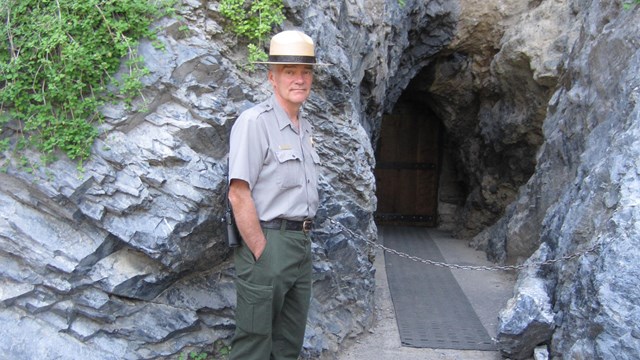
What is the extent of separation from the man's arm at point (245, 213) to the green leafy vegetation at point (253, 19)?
1.42 m

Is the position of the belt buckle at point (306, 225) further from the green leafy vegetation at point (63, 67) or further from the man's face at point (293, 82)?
Answer: the green leafy vegetation at point (63, 67)

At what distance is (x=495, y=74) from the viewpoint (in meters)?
9.73

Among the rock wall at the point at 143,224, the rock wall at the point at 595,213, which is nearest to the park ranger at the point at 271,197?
the rock wall at the point at 143,224

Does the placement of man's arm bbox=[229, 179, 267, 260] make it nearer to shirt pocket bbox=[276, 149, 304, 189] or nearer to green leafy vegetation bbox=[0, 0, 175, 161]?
shirt pocket bbox=[276, 149, 304, 189]

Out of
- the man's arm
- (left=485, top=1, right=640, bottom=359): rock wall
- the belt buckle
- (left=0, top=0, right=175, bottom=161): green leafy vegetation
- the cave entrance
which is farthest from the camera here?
the cave entrance

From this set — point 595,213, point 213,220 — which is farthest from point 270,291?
point 595,213

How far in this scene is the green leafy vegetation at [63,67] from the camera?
145 inches

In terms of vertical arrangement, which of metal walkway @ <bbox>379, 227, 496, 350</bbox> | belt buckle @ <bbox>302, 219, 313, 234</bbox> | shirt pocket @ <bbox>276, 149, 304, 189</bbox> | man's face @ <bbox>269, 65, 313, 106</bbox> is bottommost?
metal walkway @ <bbox>379, 227, 496, 350</bbox>

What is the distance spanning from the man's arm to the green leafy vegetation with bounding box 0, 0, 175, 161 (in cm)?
116

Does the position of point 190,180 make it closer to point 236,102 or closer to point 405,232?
point 236,102

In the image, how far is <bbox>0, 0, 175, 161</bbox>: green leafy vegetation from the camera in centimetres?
368

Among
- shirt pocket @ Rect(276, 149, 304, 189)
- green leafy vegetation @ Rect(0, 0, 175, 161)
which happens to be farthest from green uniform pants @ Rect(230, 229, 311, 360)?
green leafy vegetation @ Rect(0, 0, 175, 161)

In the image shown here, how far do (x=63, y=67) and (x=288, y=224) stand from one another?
173 centimetres

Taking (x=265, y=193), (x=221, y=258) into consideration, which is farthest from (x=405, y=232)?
(x=265, y=193)
